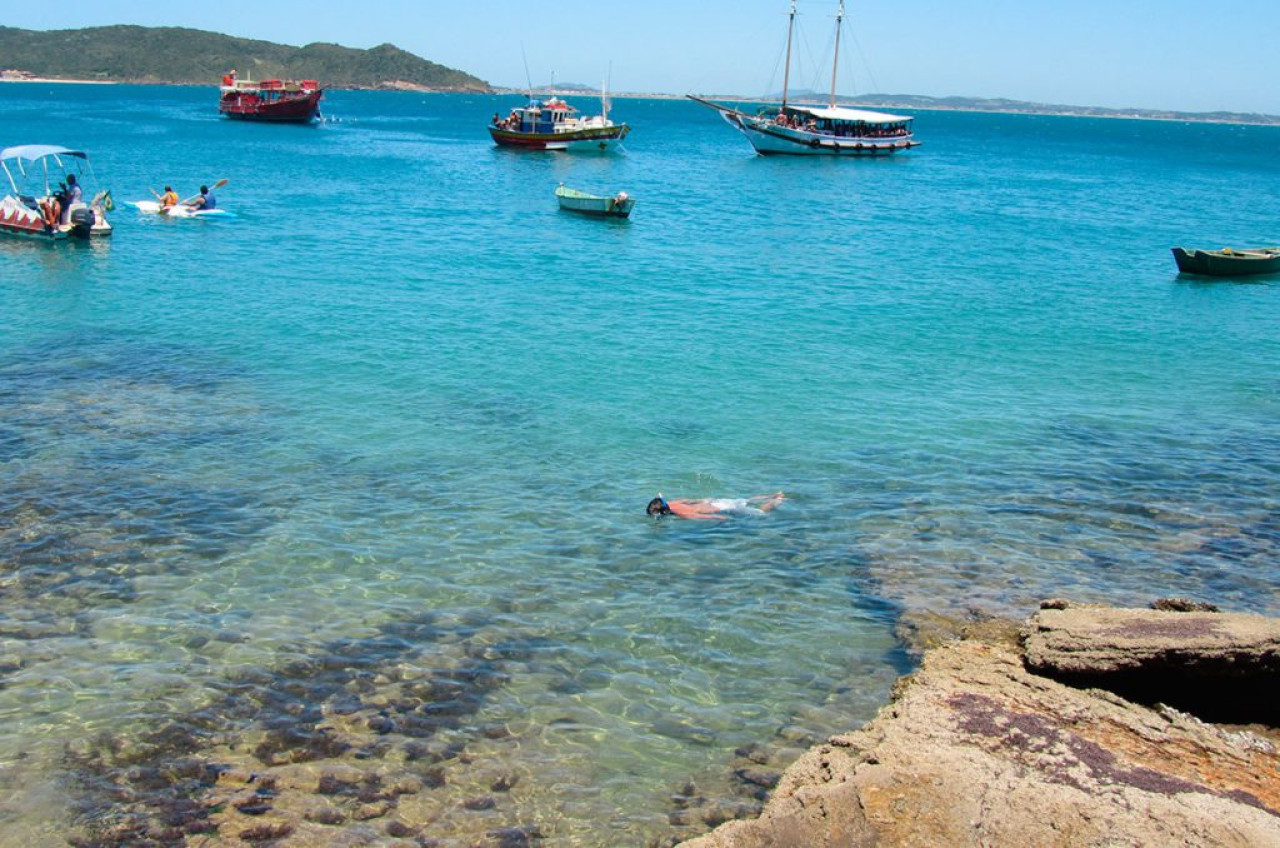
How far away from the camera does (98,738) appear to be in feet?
29.4

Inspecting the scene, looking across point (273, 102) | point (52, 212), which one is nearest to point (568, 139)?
point (52, 212)

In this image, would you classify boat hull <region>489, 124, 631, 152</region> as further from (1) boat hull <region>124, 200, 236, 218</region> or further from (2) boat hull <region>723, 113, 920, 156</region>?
(1) boat hull <region>124, 200, 236, 218</region>

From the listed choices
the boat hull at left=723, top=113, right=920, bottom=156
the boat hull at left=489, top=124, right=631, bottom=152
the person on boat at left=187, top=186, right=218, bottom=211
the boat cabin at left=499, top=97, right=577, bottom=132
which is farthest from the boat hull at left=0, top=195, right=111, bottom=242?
the boat hull at left=723, top=113, right=920, bottom=156

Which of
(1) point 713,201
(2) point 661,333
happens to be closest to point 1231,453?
(2) point 661,333

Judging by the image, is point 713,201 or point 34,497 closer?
point 34,497

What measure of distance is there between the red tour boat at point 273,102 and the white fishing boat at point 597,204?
85.1 meters

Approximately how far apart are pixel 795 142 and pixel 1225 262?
194 feet

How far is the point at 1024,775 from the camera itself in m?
6.79

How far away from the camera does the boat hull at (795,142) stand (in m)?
92.0

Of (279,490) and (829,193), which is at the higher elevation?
(829,193)

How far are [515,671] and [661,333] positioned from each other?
56.6 feet

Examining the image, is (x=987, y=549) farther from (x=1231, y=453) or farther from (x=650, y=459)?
(x=1231, y=453)

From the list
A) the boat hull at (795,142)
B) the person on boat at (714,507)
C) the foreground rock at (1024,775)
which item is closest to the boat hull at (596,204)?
the person on boat at (714,507)

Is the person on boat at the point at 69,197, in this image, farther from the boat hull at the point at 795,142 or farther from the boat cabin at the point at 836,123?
the boat cabin at the point at 836,123
